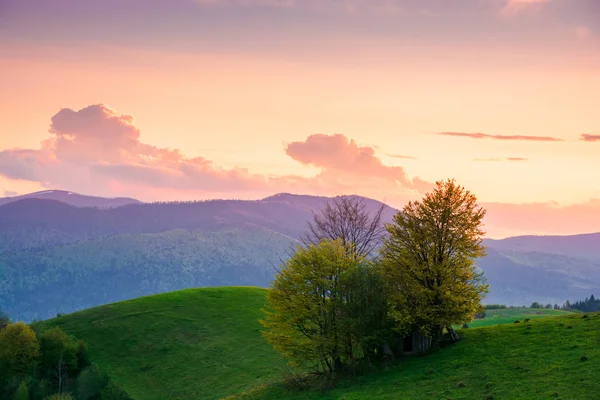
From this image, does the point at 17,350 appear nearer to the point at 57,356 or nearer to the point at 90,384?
the point at 57,356

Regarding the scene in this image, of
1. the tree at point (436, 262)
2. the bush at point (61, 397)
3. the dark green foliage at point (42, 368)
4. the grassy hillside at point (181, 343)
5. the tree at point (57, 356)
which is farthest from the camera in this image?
the tree at point (57, 356)

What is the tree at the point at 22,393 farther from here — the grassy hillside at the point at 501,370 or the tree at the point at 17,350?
the grassy hillside at the point at 501,370

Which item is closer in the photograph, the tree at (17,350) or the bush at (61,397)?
the bush at (61,397)

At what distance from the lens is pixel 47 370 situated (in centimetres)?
8412

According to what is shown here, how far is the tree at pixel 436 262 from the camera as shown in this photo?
2263 inches

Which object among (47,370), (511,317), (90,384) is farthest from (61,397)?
(511,317)

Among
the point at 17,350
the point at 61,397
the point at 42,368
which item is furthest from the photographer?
the point at 42,368

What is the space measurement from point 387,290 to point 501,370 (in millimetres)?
14438

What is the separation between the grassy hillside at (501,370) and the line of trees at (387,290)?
3445 mm

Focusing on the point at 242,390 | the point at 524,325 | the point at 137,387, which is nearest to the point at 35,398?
the point at 137,387

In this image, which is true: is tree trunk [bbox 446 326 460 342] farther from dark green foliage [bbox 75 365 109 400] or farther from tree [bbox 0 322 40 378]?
tree [bbox 0 322 40 378]

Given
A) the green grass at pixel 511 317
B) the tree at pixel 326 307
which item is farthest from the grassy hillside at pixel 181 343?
the green grass at pixel 511 317

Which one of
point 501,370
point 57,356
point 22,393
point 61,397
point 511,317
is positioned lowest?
point 61,397

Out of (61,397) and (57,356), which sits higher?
(57,356)
